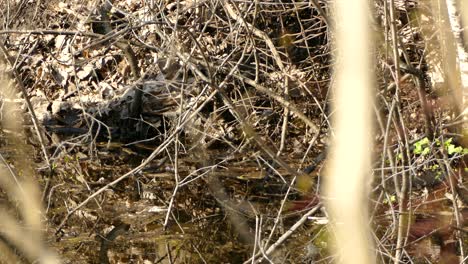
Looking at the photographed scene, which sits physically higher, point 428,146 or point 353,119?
point 353,119

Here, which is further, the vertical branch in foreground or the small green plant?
the small green plant

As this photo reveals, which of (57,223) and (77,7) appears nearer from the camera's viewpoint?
(57,223)

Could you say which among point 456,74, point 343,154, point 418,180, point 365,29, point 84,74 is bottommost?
point 84,74

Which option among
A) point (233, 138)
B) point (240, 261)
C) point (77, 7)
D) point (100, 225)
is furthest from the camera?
point (77, 7)

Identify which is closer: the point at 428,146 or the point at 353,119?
the point at 353,119

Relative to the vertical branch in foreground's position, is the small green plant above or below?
below

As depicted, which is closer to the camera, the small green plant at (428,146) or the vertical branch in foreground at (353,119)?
the vertical branch in foreground at (353,119)

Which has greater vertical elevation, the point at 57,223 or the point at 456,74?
the point at 456,74

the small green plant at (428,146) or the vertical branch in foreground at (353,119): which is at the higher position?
the vertical branch in foreground at (353,119)

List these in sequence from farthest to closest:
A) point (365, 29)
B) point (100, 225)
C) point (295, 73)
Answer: point (295, 73) → point (100, 225) → point (365, 29)

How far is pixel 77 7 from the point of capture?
1173cm

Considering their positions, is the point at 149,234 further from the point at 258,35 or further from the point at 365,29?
the point at 365,29

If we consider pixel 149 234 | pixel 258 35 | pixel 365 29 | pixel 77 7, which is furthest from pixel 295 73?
pixel 365 29

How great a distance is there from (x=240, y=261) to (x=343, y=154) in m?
5.42
